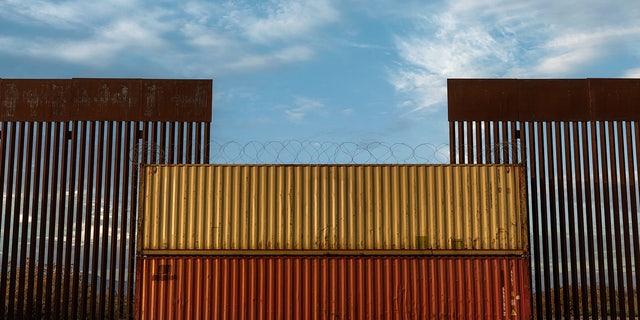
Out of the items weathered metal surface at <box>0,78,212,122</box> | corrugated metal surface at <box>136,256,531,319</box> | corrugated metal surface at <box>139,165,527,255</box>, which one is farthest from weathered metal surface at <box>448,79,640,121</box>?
weathered metal surface at <box>0,78,212,122</box>

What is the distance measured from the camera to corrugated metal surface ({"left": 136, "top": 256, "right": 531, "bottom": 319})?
17.0 m

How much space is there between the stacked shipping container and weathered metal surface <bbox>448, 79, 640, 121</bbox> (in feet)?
21.3

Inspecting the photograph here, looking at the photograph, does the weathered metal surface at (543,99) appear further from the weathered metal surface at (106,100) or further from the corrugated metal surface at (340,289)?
the weathered metal surface at (106,100)

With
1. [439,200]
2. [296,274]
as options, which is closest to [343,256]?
[296,274]

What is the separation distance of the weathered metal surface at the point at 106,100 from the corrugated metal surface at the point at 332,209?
6431 millimetres

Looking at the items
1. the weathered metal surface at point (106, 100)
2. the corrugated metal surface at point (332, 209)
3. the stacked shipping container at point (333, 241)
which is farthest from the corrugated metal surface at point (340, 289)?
the weathered metal surface at point (106, 100)

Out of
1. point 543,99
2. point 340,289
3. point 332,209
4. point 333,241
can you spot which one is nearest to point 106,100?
point 332,209

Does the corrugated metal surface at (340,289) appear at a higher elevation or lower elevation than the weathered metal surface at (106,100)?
lower

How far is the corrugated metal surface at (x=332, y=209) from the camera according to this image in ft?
57.0

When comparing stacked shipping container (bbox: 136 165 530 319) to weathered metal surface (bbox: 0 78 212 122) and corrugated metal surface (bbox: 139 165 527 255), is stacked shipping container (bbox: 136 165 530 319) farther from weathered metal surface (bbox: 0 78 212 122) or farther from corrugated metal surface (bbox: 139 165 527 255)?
weathered metal surface (bbox: 0 78 212 122)

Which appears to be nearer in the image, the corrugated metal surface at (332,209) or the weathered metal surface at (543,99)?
the corrugated metal surface at (332,209)

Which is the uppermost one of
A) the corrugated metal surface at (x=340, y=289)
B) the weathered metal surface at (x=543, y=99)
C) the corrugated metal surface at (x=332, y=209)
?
the weathered metal surface at (x=543, y=99)

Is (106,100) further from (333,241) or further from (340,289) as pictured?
(340,289)

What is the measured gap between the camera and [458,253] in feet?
56.4
